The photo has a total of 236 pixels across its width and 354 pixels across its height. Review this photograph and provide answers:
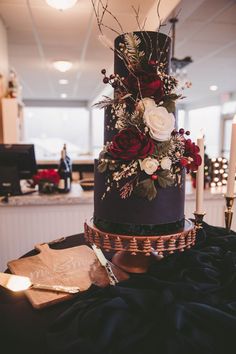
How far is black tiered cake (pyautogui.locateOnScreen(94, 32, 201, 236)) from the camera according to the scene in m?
0.79

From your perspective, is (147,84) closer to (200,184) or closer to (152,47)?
(152,47)

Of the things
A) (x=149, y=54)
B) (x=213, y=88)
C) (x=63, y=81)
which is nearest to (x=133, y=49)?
(x=149, y=54)

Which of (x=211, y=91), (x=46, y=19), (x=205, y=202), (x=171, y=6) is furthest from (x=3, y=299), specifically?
(x=211, y=91)

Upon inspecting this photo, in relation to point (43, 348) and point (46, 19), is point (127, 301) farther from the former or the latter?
point (46, 19)

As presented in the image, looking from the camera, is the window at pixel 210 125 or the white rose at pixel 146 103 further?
the window at pixel 210 125

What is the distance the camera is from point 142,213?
81cm

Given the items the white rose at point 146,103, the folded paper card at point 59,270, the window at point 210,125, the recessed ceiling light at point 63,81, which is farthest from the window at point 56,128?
the white rose at point 146,103

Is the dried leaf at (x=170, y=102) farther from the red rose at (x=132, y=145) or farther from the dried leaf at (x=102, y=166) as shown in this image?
the dried leaf at (x=102, y=166)

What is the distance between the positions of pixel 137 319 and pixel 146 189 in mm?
321

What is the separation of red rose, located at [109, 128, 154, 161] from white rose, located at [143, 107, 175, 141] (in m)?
0.03

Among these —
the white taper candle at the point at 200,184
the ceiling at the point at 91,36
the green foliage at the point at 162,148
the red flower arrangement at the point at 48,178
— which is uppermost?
the ceiling at the point at 91,36

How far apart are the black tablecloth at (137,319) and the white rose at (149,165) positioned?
0.92ft

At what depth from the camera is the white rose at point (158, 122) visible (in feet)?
2.56

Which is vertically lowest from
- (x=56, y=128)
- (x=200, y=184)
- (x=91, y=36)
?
(x=200, y=184)
